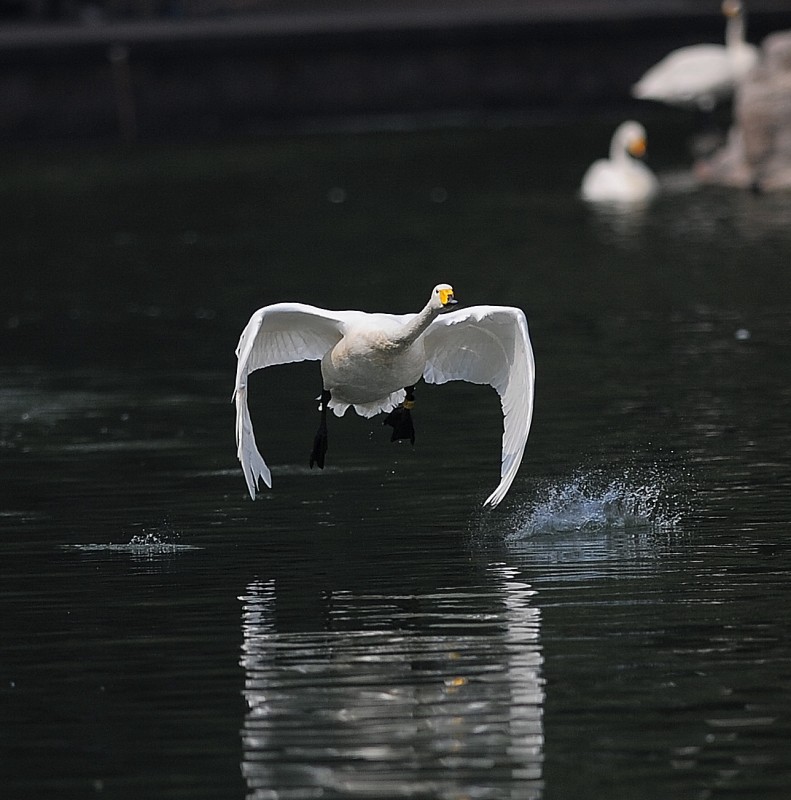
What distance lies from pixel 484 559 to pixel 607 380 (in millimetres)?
5109

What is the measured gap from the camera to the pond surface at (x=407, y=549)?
8.26m

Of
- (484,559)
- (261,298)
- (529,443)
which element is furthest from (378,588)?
(261,298)

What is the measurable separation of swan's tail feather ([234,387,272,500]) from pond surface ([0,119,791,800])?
1.41ft

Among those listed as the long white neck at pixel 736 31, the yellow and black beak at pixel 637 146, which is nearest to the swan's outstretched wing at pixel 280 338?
the yellow and black beak at pixel 637 146

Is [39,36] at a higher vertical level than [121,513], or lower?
higher

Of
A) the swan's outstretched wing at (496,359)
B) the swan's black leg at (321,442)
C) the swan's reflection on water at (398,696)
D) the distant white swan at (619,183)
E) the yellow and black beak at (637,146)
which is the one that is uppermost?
the yellow and black beak at (637,146)

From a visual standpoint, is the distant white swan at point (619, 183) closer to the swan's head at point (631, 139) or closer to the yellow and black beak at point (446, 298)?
the swan's head at point (631, 139)

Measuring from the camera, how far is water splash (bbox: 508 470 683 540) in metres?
11.9

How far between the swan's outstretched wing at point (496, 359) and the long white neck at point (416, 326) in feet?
0.51

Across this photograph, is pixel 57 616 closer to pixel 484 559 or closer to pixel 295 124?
pixel 484 559

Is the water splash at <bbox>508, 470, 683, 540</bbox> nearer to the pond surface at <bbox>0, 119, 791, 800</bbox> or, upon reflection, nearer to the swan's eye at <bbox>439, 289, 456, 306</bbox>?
the pond surface at <bbox>0, 119, 791, 800</bbox>

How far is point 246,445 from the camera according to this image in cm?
1112

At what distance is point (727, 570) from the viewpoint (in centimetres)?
1070

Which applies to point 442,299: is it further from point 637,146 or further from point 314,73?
point 314,73
